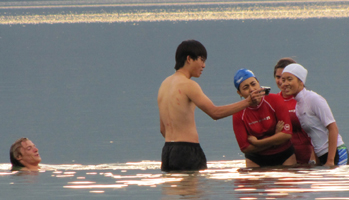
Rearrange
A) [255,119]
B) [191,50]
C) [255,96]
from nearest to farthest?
[255,96]
[191,50]
[255,119]

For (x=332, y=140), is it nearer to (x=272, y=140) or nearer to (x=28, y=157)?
(x=272, y=140)

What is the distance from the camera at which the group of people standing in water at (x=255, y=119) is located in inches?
267

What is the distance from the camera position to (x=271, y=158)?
7.14 metres

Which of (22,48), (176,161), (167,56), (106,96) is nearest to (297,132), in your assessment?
(176,161)

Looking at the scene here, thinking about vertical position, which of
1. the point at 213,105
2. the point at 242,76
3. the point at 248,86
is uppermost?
the point at 242,76

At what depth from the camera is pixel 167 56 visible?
27.8 meters

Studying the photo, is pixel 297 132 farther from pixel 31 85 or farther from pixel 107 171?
pixel 31 85

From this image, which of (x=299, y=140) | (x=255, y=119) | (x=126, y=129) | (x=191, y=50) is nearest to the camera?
(x=191, y=50)

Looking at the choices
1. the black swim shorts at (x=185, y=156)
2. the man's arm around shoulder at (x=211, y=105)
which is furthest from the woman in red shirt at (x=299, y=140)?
the black swim shorts at (x=185, y=156)

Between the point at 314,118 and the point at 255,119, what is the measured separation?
0.66 m

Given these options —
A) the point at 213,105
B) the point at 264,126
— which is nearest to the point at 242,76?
the point at 213,105

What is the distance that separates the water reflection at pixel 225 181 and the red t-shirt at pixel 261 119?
384 mm

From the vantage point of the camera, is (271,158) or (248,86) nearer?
(248,86)

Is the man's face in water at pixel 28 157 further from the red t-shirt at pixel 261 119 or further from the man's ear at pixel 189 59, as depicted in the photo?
the red t-shirt at pixel 261 119
